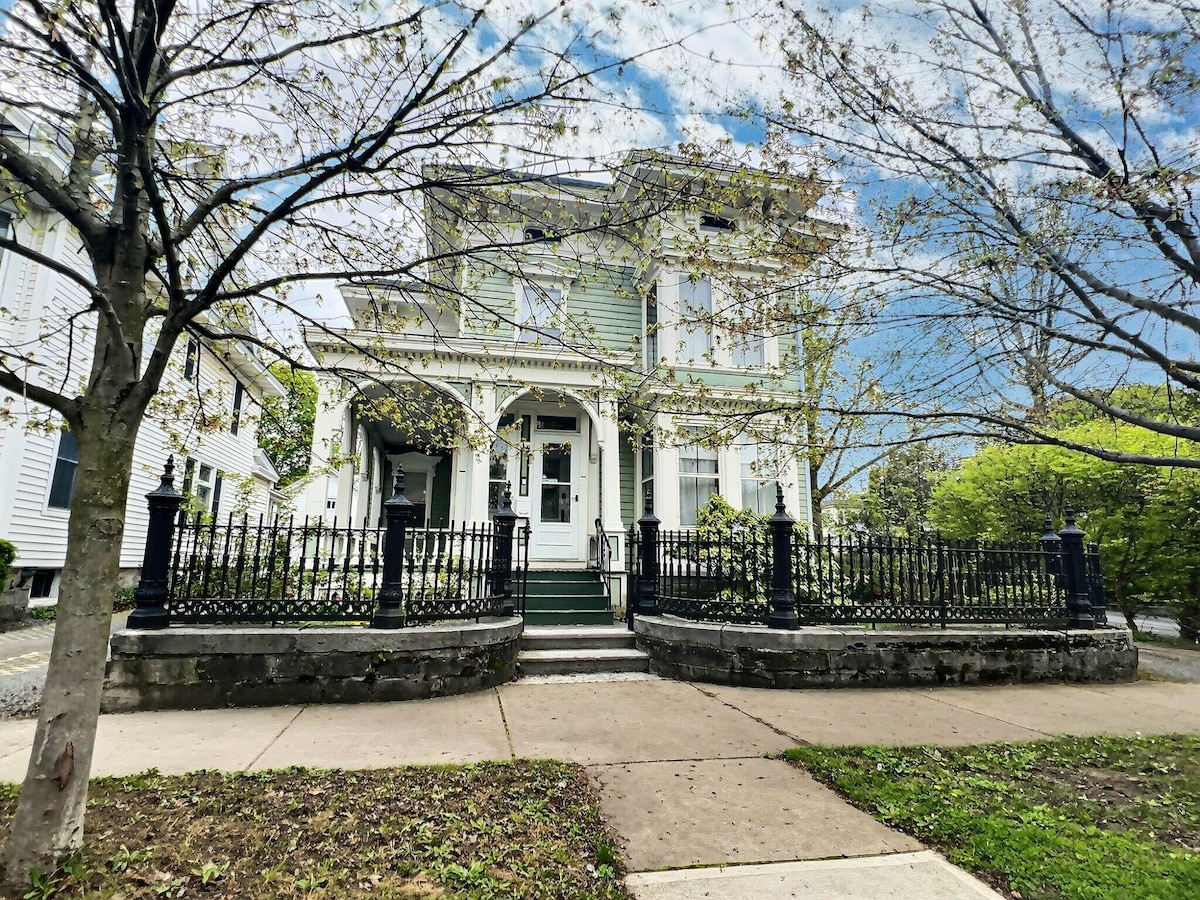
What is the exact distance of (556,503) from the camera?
12.1 metres

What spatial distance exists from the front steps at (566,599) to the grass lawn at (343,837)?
5230 mm

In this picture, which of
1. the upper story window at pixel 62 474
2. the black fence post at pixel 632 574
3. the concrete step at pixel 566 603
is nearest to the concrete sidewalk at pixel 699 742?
the black fence post at pixel 632 574

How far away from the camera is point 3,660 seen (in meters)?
7.03

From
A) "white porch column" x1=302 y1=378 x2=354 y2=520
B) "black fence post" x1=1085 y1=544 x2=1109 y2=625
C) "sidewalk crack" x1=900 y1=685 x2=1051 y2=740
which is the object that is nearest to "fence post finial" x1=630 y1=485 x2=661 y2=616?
"sidewalk crack" x1=900 y1=685 x2=1051 y2=740

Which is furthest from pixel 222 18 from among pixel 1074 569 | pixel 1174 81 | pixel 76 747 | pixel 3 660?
pixel 1074 569

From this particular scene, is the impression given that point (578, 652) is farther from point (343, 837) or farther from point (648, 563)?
point (343, 837)

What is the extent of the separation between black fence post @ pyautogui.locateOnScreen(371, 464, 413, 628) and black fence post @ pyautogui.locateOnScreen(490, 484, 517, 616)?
131 centimetres

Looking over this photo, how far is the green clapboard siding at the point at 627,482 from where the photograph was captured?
12633mm

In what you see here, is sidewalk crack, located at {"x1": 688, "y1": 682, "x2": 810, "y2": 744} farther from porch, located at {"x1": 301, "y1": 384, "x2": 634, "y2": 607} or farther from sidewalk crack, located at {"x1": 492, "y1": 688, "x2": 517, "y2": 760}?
porch, located at {"x1": 301, "y1": 384, "x2": 634, "y2": 607}

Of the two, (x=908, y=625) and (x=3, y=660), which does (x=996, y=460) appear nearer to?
(x=908, y=625)

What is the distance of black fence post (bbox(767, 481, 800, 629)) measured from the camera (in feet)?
22.0

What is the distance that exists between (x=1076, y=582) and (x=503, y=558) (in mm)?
7049

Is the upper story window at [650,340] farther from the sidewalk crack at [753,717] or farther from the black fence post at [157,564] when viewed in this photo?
the black fence post at [157,564]

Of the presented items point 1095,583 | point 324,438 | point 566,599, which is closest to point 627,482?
point 566,599
